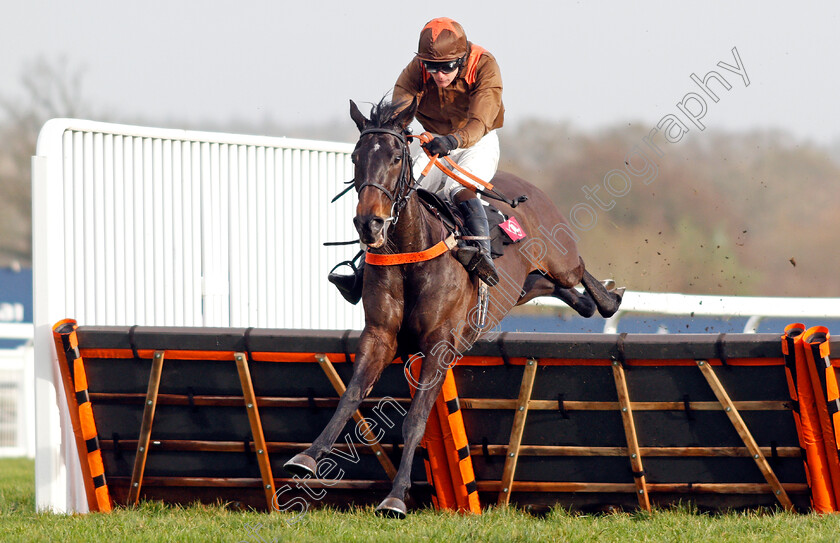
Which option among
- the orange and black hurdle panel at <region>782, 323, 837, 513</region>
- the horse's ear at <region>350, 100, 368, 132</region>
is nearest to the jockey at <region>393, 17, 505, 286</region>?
the horse's ear at <region>350, 100, 368, 132</region>

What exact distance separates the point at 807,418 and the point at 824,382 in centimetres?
21

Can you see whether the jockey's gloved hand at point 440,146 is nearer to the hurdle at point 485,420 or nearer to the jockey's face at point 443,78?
the jockey's face at point 443,78

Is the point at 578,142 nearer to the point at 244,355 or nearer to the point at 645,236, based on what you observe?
the point at 645,236

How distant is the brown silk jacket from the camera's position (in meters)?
5.92

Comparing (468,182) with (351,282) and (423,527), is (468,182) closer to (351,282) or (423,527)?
(351,282)

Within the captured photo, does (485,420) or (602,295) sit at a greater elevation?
(602,295)

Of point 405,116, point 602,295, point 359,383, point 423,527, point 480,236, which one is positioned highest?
point 405,116

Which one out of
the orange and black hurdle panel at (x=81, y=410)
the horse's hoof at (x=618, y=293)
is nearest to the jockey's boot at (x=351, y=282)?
the orange and black hurdle panel at (x=81, y=410)

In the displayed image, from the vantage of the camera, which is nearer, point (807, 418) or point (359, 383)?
point (807, 418)

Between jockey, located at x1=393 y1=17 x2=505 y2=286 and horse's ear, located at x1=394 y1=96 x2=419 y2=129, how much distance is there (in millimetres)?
217

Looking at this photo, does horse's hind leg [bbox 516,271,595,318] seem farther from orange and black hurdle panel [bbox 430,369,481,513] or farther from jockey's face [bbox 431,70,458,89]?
jockey's face [bbox 431,70,458,89]

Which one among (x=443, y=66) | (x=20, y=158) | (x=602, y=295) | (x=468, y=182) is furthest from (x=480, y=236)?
(x=20, y=158)

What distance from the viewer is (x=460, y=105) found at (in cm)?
622

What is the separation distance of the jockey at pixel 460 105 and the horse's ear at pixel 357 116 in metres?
0.37
